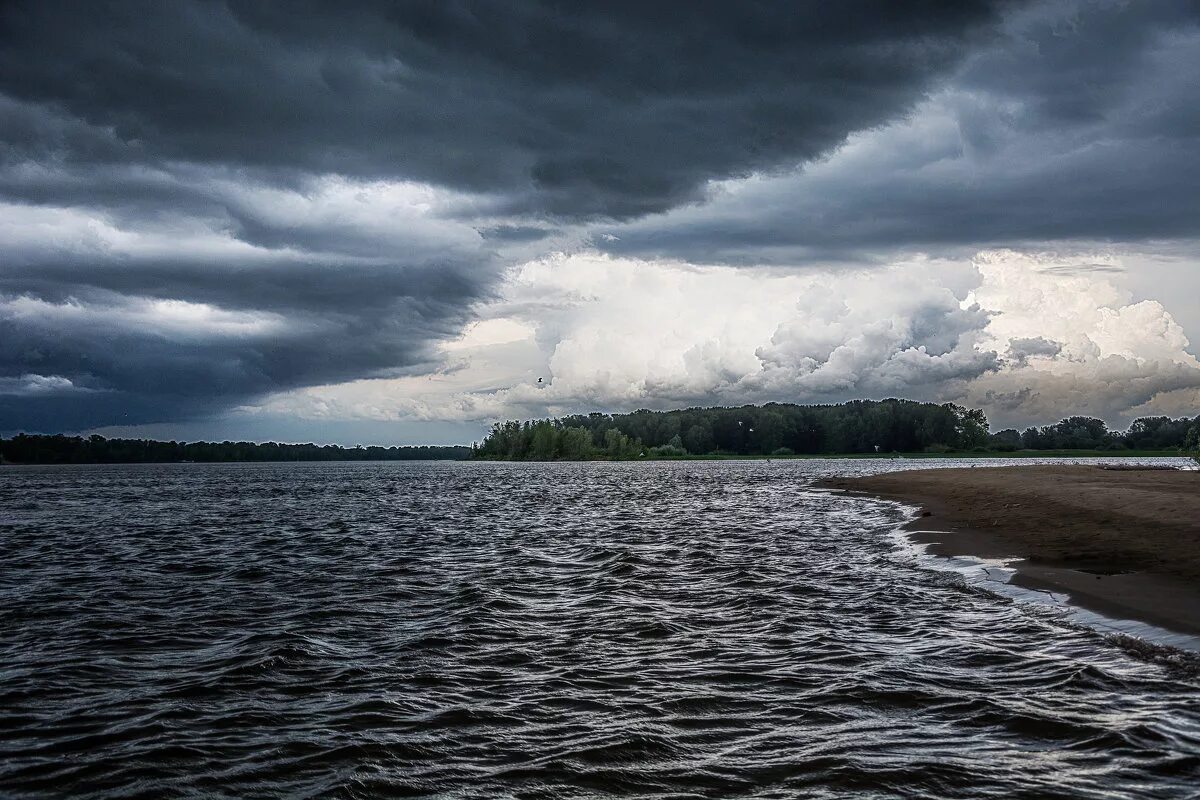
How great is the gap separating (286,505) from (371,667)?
55337mm

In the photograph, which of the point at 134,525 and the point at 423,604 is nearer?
the point at 423,604

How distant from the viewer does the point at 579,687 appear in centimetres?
1135

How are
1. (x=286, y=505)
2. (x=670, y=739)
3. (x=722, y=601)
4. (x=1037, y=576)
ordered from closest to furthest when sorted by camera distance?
(x=670, y=739) → (x=722, y=601) → (x=1037, y=576) → (x=286, y=505)

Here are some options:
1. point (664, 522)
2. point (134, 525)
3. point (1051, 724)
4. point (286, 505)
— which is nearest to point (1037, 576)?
point (1051, 724)

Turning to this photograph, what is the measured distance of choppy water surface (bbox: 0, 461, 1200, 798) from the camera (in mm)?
8180

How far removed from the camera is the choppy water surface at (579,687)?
8.18m

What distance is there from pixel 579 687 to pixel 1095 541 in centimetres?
1885

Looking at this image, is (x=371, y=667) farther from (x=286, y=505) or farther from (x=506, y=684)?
(x=286, y=505)

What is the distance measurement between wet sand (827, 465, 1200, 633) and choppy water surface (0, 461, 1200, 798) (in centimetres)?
177

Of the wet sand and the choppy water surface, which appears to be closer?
the choppy water surface

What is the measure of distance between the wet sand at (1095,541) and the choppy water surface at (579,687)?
1.77 meters

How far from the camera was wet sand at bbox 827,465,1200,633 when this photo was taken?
15670mm

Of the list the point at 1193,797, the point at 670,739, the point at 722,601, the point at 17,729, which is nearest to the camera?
the point at 1193,797

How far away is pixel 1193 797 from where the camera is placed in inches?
283
